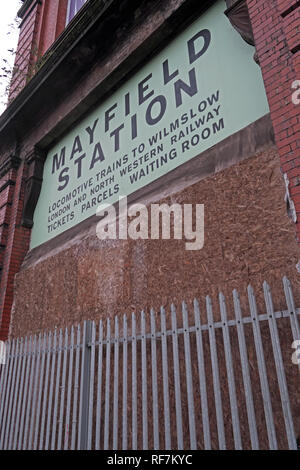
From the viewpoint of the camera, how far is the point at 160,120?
17.4 feet

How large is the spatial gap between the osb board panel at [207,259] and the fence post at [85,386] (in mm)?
750

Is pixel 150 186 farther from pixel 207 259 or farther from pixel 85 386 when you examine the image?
pixel 85 386

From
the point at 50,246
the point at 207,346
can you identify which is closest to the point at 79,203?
the point at 50,246

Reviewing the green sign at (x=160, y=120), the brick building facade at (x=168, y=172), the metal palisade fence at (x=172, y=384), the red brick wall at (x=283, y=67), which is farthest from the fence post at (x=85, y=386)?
the red brick wall at (x=283, y=67)

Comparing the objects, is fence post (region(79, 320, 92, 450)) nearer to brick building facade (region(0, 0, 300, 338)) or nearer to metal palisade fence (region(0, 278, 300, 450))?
metal palisade fence (region(0, 278, 300, 450))

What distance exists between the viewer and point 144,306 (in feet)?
14.4

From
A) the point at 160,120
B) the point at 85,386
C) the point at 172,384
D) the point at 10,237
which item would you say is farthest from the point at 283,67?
the point at 10,237

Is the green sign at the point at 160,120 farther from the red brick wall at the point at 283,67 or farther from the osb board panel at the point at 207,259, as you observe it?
the osb board panel at the point at 207,259

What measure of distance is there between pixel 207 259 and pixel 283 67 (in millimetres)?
2148

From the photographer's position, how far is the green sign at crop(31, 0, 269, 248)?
435cm

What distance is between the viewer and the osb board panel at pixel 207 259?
3.39m

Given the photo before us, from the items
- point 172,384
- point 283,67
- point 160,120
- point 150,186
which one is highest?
point 160,120
